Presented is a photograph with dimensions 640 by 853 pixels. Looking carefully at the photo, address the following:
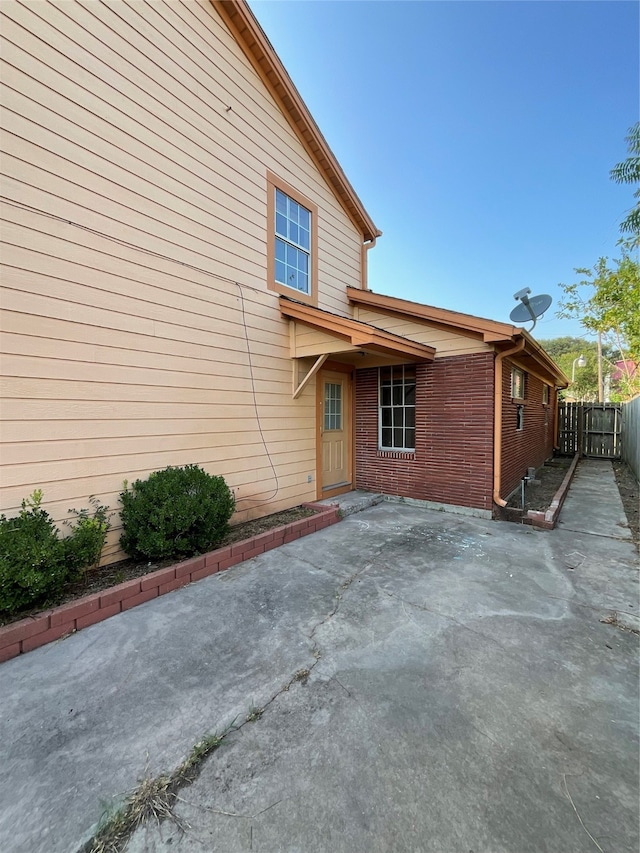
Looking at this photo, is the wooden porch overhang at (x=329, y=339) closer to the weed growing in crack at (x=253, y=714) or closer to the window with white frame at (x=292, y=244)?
the window with white frame at (x=292, y=244)

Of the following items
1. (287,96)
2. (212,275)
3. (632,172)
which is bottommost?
(212,275)

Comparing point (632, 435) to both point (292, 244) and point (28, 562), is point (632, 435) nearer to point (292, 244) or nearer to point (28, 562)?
point (292, 244)

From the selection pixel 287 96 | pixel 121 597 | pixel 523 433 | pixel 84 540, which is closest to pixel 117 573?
pixel 121 597

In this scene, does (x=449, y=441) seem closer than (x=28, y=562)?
No

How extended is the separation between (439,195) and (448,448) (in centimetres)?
1408

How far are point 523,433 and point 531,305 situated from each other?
110 inches

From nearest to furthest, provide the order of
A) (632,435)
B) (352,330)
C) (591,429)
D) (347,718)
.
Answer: (347,718), (352,330), (632,435), (591,429)

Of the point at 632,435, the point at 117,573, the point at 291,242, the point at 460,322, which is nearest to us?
the point at 117,573

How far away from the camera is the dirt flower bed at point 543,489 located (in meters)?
6.45

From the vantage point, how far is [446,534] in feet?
16.5

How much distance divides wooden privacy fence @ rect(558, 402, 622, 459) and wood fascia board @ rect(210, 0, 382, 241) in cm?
1099

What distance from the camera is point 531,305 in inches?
247

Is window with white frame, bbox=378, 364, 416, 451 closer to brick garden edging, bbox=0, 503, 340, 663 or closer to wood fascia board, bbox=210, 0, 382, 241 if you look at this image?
brick garden edging, bbox=0, 503, 340, 663

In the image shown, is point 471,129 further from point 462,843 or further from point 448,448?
point 462,843
